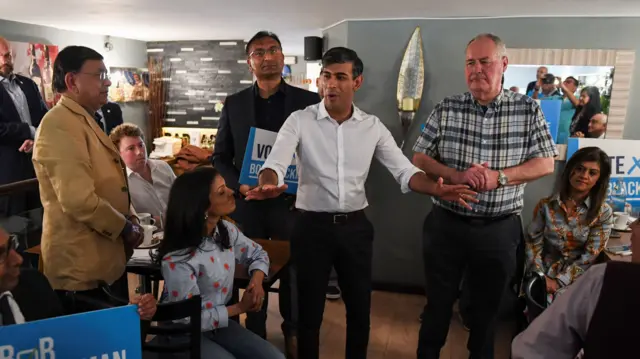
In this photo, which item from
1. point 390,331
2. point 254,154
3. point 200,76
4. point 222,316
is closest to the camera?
point 222,316

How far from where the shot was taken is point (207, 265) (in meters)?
1.66

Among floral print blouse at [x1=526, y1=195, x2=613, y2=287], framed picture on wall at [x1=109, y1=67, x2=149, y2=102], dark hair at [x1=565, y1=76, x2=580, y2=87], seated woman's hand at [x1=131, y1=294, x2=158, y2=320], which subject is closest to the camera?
seated woman's hand at [x1=131, y1=294, x2=158, y2=320]

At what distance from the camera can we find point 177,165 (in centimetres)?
524

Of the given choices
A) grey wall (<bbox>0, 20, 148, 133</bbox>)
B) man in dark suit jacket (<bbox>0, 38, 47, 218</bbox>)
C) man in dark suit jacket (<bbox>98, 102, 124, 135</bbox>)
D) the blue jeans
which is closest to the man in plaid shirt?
the blue jeans

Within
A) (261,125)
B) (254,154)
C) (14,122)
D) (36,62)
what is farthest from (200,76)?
(254,154)

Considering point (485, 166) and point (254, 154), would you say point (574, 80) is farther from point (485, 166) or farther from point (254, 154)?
point (254, 154)

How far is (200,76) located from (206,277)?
15.0ft

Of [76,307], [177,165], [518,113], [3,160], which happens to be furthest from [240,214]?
[177,165]

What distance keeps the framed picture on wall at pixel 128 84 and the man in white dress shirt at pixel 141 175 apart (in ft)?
9.31

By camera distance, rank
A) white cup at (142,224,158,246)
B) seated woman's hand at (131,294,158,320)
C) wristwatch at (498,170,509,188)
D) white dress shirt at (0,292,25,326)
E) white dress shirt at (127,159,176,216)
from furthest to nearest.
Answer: white dress shirt at (127,159,176,216)
white cup at (142,224,158,246)
wristwatch at (498,170,509,188)
seated woman's hand at (131,294,158,320)
white dress shirt at (0,292,25,326)

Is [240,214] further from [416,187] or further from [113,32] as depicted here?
[113,32]

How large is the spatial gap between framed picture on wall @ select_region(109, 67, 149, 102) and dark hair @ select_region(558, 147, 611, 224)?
15.3ft

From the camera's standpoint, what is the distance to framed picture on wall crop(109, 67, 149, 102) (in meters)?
5.23

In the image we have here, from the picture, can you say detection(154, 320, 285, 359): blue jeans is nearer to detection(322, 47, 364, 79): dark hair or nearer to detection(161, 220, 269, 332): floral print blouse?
detection(161, 220, 269, 332): floral print blouse
